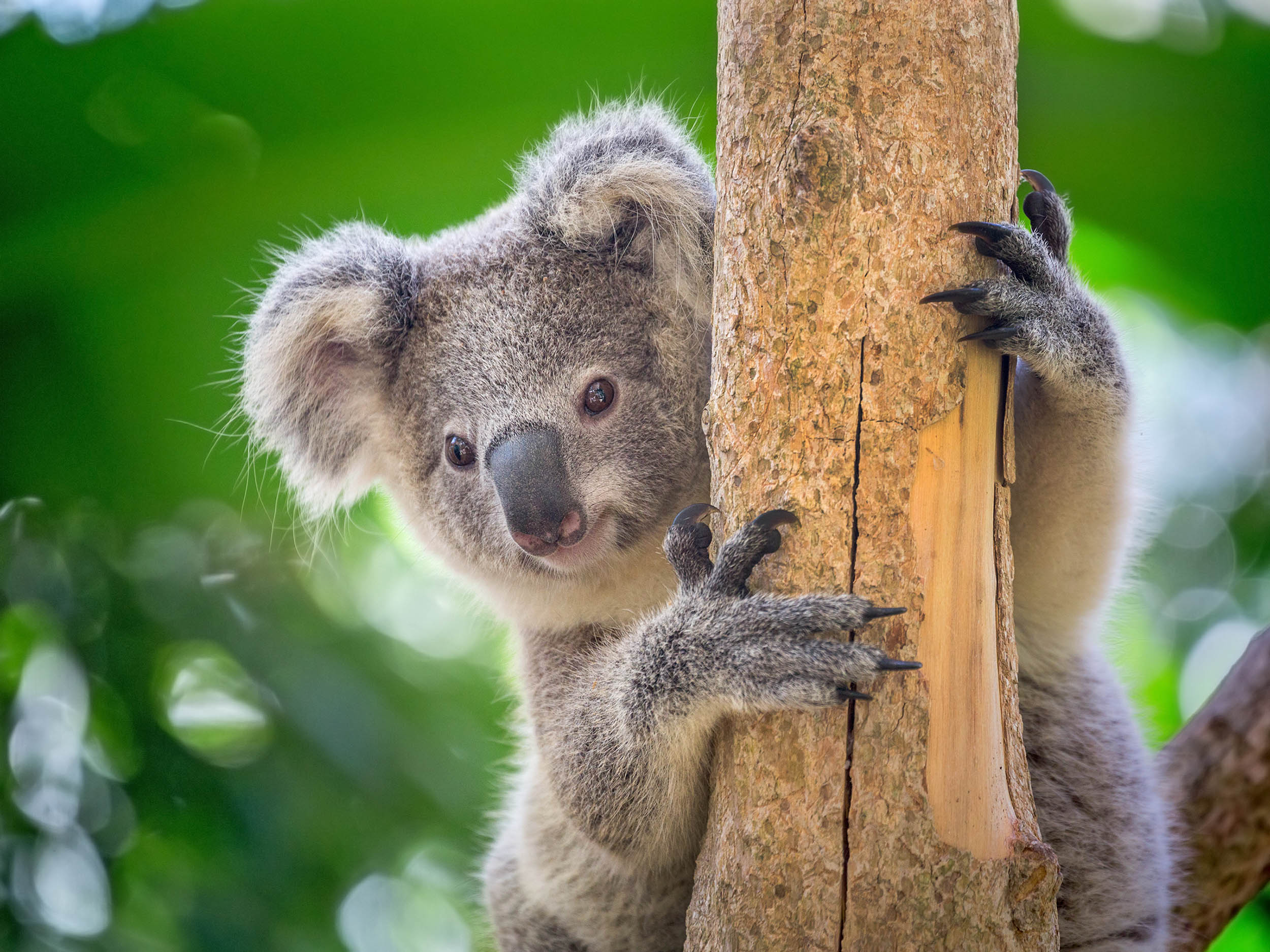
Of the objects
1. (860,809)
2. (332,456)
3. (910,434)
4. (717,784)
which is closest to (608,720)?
(717,784)

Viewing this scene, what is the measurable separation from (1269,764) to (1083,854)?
83 centimetres

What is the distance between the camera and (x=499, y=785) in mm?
3451

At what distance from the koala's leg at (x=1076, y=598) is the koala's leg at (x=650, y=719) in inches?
21.9


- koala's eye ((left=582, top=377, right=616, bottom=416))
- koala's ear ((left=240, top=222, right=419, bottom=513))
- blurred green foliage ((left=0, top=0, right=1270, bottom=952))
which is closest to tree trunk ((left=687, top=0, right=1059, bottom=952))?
koala's eye ((left=582, top=377, right=616, bottom=416))

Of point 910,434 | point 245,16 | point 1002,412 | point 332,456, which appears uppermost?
point 245,16

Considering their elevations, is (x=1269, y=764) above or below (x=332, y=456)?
below

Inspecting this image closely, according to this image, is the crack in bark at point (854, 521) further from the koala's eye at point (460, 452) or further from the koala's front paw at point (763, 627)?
the koala's eye at point (460, 452)

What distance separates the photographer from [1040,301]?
1.68 metres

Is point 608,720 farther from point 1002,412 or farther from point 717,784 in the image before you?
point 1002,412

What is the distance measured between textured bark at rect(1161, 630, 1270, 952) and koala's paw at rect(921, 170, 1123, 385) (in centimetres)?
145

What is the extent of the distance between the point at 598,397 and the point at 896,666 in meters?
0.99

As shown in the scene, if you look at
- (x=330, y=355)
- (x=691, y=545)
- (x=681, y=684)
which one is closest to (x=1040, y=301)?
(x=691, y=545)

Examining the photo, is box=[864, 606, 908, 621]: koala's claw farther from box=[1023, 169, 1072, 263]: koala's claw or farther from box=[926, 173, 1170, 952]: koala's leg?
box=[1023, 169, 1072, 263]: koala's claw

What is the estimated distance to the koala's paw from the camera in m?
1.59
